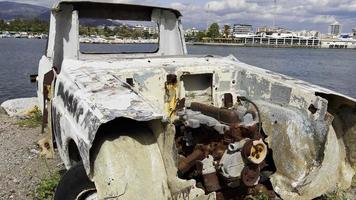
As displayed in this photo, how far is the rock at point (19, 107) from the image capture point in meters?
9.72

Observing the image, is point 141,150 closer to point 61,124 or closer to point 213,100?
point 61,124

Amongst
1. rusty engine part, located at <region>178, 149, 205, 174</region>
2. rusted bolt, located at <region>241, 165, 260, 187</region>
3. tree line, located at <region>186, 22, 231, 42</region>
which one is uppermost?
rusty engine part, located at <region>178, 149, 205, 174</region>

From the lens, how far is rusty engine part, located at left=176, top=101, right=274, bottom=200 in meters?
3.39

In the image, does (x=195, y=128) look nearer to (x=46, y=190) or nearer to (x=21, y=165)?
(x=46, y=190)

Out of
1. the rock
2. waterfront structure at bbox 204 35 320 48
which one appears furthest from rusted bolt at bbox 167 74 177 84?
waterfront structure at bbox 204 35 320 48

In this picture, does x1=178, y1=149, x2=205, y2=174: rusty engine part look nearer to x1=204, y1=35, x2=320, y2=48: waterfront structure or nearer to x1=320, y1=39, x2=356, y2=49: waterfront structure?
x1=204, y1=35, x2=320, y2=48: waterfront structure

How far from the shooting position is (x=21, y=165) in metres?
5.71

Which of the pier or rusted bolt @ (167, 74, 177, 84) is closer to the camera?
rusted bolt @ (167, 74, 177, 84)

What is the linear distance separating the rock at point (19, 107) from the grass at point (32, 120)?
25 centimetres

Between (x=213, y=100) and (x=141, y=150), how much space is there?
2.05 metres

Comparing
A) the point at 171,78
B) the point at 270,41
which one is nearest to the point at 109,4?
the point at 171,78

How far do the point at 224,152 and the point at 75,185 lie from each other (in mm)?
1170

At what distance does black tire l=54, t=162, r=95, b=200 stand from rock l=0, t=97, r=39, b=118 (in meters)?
6.65

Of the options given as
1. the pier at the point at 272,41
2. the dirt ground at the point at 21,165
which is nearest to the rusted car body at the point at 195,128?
the dirt ground at the point at 21,165
